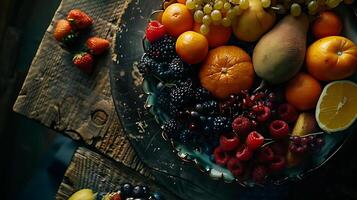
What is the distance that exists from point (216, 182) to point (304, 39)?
436 millimetres

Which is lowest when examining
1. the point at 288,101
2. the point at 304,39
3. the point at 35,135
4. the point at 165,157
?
the point at 35,135

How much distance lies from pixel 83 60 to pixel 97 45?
62 mm

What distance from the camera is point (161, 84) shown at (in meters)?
1.26

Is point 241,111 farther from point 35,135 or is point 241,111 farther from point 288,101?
point 35,135

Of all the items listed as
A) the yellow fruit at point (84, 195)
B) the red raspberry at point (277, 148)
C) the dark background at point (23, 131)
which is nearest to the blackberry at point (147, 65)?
the red raspberry at point (277, 148)

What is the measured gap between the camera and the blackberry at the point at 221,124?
46.7 inches

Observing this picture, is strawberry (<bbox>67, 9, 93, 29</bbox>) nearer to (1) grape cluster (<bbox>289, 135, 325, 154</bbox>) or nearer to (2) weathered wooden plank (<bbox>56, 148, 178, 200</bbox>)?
(2) weathered wooden plank (<bbox>56, 148, 178, 200</bbox>)

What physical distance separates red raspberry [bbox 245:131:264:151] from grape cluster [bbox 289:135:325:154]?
7 centimetres

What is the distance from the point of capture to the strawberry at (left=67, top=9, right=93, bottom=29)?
157 centimetres

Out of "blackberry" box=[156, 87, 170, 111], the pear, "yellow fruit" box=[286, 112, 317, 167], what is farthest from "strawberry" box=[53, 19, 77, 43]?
"yellow fruit" box=[286, 112, 317, 167]

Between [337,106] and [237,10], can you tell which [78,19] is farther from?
[337,106]

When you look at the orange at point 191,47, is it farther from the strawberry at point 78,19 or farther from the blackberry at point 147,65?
the strawberry at point 78,19

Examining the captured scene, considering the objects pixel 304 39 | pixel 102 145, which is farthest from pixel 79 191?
pixel 304 39

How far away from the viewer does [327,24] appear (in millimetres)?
1166
